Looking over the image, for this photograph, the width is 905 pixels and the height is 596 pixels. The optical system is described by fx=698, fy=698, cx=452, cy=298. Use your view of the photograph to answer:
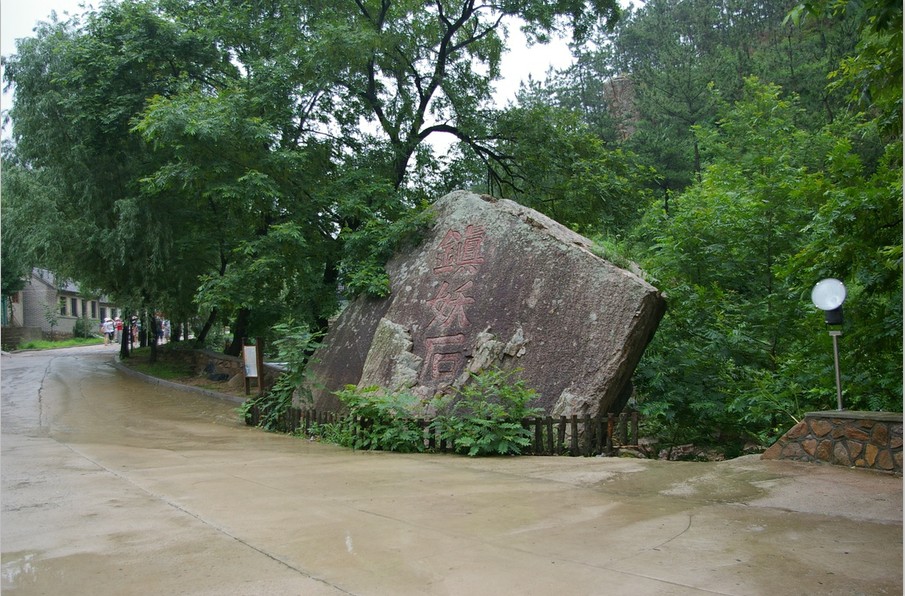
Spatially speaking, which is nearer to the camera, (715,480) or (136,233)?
(715,480)

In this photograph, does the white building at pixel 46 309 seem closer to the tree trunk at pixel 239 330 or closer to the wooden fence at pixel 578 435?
the tree trunk at pixel 239 330

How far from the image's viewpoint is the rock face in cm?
875

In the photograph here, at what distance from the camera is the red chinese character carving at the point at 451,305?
9.99 m

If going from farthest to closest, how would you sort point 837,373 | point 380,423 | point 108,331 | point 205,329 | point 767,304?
point 108,331 → point 205,329 → point 767,304 → point 380,423 → point 837,373

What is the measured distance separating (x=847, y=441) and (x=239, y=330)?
15706mm

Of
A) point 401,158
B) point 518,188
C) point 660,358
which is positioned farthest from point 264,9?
point 660,358

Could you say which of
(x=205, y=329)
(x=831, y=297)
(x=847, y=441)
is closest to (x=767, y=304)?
(x=831, y=297)

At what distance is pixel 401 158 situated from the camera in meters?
15.0

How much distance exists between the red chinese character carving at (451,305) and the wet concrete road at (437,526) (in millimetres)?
2327

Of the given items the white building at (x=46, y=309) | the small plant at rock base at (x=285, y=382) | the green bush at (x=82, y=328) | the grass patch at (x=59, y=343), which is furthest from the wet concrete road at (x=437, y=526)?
the green bush at (x=82, y=328)

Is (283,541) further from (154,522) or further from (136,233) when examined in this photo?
(136,233)

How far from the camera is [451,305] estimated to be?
33.3ft

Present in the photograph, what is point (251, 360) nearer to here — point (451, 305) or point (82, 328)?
point (451, 305)

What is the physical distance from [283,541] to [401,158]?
1154 centimetres
